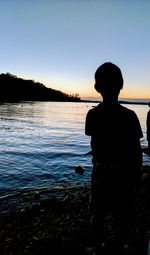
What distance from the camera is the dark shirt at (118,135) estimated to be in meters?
3.29

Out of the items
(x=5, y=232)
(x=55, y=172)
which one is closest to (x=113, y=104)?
(x=5, y=232)

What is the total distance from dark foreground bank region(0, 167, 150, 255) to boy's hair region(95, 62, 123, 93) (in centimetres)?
374

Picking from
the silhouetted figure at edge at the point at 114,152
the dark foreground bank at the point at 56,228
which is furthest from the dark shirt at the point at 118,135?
the dark foreground bank at the point at 56,228

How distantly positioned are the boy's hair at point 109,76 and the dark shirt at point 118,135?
0.26m

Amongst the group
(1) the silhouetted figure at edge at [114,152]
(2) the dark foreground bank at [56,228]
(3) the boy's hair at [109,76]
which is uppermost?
(3) the boy's hair at [109,76]

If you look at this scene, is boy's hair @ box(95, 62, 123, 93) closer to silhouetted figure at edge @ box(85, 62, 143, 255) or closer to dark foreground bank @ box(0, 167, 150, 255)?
silhouetted figure at edge @ box(85, 62, 143, 255)

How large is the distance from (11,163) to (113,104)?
1613 centimetres

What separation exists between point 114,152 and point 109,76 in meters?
0.94

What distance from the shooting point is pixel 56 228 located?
23.7ft

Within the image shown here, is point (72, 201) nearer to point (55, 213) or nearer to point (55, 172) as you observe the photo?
point (55, 213)

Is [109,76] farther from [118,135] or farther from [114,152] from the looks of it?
[114,152]

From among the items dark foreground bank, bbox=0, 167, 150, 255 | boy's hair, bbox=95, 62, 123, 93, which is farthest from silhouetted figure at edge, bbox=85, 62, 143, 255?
dark foreground bank, bbox=0, 167, 150, 255

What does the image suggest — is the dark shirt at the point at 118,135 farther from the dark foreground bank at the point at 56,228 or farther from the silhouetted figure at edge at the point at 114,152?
the dark foreground bank at the point at 56,228

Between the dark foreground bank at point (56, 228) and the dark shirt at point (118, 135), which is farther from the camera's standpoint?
the dark foreground bank at point (56, 228)
